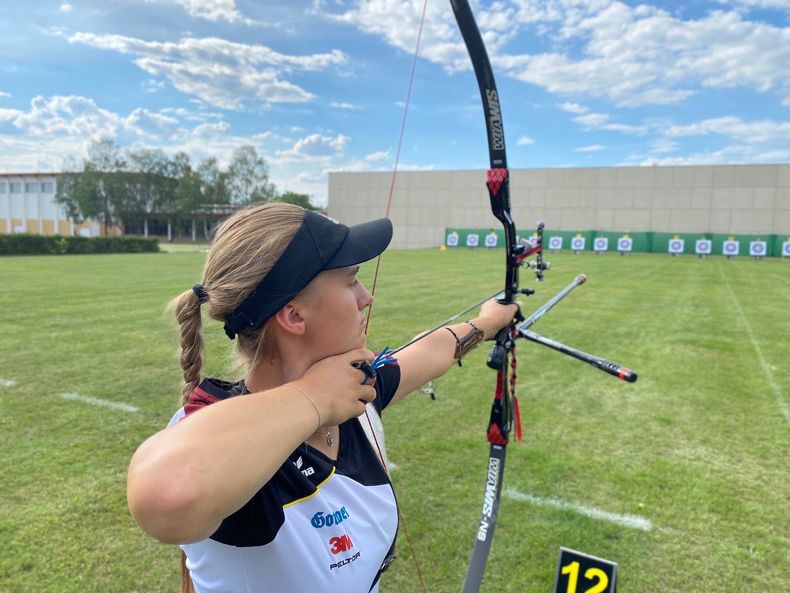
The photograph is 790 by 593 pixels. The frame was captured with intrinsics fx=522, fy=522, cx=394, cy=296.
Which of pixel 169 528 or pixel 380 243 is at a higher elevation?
pixel 380 243

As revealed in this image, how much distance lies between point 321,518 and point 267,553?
14 centimetres

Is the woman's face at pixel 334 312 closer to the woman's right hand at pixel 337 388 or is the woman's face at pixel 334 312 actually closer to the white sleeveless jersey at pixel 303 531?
the woman's right hand at pixel 337 388

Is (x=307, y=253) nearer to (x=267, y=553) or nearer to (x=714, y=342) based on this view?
(x=267, y=553)

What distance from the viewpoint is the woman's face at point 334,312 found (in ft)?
3.65

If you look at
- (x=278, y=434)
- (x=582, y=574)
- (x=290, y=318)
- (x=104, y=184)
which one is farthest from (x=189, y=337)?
(x=104, y=184)

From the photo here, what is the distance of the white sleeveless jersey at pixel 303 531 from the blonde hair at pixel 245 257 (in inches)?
6.4

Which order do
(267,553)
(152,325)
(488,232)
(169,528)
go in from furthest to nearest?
1. (488,232)
2. (152,325)
3. (267,553)
4. (169,528)

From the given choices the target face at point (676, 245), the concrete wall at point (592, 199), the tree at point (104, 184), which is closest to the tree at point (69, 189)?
the tree at point (104, 184)

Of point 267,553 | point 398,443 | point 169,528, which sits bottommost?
point 398,443

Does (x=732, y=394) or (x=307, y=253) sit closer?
(x=307, y=253)

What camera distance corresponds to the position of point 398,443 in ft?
13.1

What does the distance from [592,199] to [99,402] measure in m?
37.1

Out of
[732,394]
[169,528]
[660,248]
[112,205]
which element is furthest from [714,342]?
[112,205]

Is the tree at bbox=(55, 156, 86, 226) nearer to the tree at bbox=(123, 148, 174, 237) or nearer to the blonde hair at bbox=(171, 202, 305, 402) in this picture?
the tree at bbox=(123, 148, 174, 237)
